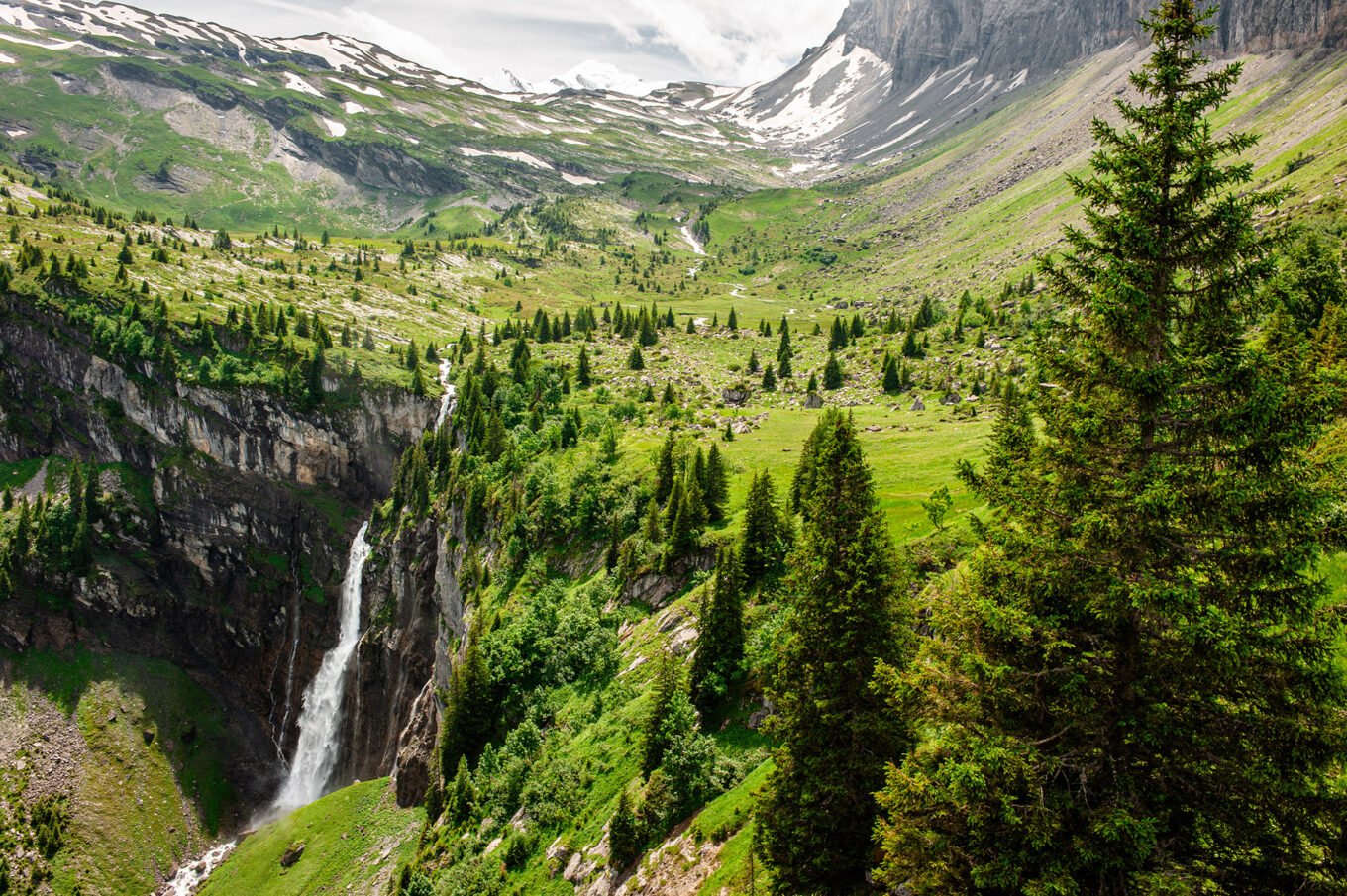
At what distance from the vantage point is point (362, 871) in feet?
204

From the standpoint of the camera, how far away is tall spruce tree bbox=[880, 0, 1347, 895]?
11.6 m

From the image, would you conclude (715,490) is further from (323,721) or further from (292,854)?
(323,721)

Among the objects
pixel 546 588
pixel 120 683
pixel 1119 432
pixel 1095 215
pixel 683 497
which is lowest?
pixel 120 683

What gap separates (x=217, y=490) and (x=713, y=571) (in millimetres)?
116410

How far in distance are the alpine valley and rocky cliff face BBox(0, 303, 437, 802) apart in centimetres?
69

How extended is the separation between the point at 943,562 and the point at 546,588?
134 feet

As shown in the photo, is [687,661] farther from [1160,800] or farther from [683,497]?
[1160,800]

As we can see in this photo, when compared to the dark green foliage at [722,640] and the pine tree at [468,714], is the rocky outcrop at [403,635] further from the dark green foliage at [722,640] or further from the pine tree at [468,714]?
the dark green foliage at [722,640]

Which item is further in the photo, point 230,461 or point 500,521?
point 230,461

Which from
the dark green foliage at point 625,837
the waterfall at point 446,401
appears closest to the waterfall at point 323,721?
the waterfall at point 446,401

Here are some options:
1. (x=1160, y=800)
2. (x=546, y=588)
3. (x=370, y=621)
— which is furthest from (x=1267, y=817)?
(x=370, y=621)

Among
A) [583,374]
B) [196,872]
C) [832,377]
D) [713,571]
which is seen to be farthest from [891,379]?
[196,872]

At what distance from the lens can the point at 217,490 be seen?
4946 inches

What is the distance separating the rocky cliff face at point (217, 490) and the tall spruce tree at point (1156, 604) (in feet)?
419
